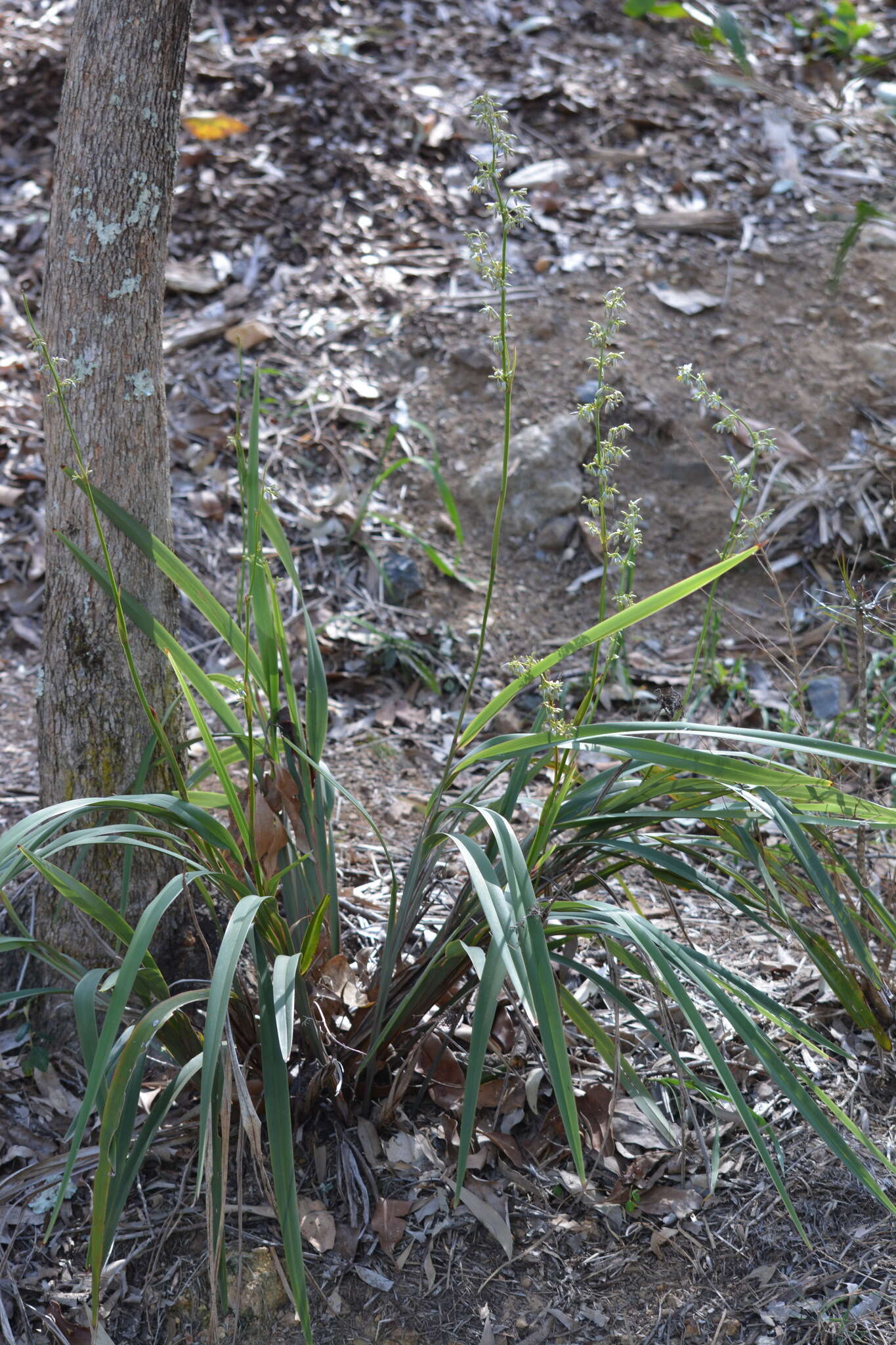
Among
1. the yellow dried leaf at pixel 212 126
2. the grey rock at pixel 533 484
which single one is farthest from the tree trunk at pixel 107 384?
the yellow dried leaf at pixel 212 126

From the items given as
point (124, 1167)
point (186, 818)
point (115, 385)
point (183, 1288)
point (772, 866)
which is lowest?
point (183, 1288)

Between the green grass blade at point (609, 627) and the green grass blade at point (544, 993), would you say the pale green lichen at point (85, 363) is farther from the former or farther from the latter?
the green grass blade at point (544, 993)

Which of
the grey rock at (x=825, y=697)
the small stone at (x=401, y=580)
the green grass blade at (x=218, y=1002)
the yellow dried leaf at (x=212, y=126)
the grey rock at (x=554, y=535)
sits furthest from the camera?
the yellow dried leaf at (x=212, y=126)

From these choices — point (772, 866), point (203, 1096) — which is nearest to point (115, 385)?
point (203, 1096)

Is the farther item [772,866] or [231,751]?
[231,751]

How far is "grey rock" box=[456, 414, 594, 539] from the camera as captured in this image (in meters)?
3.39

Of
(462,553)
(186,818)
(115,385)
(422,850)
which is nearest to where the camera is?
(186,818)

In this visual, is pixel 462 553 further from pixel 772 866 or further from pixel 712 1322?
pixel 712 1322

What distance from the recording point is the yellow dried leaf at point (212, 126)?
13.7 feet

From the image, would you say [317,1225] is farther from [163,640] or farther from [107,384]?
[107,384]

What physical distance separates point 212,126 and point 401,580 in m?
2.26

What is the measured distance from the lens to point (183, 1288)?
157cm

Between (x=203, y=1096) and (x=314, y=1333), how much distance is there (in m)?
0.57

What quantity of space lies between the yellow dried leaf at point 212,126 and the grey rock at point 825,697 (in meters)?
3.07
